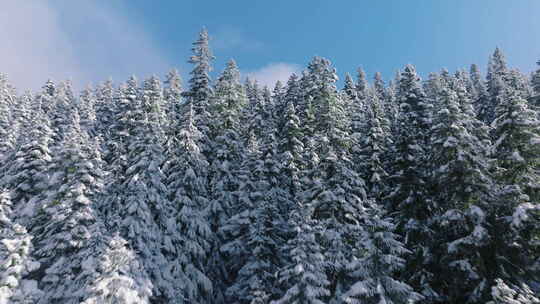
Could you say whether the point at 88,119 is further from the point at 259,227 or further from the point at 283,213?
the point at 259,227

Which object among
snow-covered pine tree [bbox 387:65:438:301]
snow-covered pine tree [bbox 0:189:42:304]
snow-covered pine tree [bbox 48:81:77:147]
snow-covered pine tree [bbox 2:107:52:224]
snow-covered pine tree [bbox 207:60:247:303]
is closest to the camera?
snow-covered pine tree [bbox 0:189:42:304]

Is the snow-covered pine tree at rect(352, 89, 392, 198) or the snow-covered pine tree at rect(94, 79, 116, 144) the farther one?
the snow-covered pine tree at rect(94, 79, 116, 144)

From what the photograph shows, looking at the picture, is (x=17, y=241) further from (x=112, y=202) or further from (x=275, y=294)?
(x=275, y=294)

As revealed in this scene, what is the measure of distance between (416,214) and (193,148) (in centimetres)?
1581

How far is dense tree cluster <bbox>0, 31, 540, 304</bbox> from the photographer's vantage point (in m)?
18.6

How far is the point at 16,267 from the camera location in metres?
18.6

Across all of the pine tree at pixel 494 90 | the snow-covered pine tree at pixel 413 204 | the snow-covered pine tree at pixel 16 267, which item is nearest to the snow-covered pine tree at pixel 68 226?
the snow-covered pine tree at pixel 16 267

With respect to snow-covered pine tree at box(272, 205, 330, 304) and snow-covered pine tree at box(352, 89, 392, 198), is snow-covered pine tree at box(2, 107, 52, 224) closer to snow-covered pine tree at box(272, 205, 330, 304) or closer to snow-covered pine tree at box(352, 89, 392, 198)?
snow-covered pine tree at box(272, 205, 330, 304)

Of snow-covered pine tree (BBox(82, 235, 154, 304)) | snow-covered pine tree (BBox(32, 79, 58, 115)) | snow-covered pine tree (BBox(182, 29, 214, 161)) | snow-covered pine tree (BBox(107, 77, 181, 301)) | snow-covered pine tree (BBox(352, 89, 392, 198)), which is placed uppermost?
snow-covered pine tree (BBox(32, 79, 58, 115))

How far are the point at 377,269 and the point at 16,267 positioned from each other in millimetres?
17367

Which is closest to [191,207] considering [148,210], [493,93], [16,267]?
[148,210]

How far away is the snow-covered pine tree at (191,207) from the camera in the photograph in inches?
957

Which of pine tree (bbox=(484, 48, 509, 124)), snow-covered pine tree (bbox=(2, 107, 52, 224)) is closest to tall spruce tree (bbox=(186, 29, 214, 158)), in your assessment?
snow-covered pine tree (bbox=(2, 107, 52, 224))

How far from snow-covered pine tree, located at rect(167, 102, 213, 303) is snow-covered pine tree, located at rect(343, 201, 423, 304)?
10.3m
